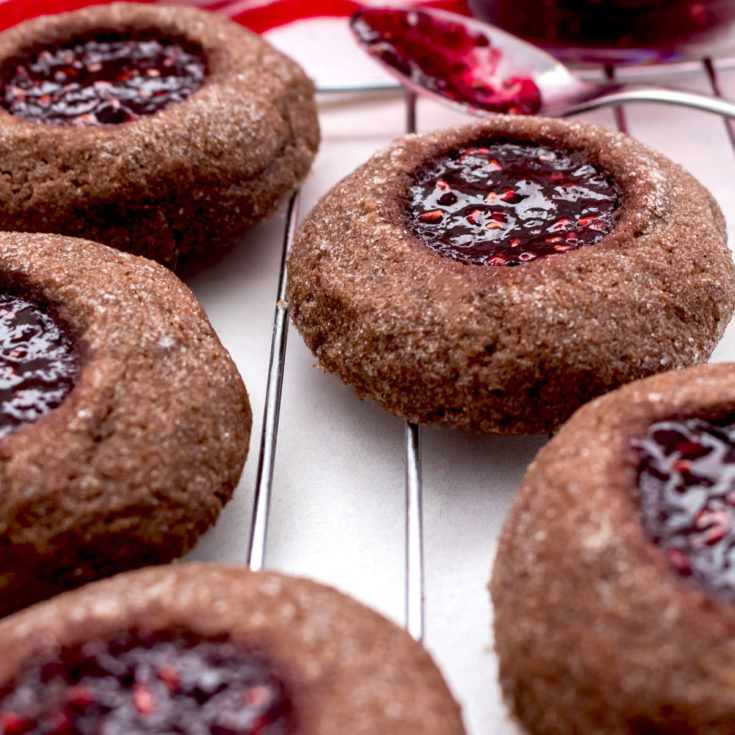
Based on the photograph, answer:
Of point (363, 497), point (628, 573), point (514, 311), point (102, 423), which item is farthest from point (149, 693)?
point (514, 311)

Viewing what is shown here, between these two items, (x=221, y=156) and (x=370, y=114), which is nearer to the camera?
(x=221, y=156)

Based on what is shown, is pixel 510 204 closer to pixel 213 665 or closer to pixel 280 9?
pixel 213 665

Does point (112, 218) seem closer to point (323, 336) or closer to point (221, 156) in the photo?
point (221, 156)

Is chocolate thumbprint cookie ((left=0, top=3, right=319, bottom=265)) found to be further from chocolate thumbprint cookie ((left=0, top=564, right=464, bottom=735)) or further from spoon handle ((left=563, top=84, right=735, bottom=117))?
chocolate thumbprint cookie ((left=0, top=564, right=464, bottom=735))

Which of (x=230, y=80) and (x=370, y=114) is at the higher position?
(x=230, y=80)

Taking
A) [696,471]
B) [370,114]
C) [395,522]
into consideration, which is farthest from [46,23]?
[696,471]

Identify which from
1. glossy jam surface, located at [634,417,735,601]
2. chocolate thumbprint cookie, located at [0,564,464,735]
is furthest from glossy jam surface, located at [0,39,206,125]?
glossy jam surface, located at [634,417,735,601]

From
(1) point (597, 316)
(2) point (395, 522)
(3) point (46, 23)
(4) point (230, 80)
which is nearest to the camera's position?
(1) point (597, 316)
